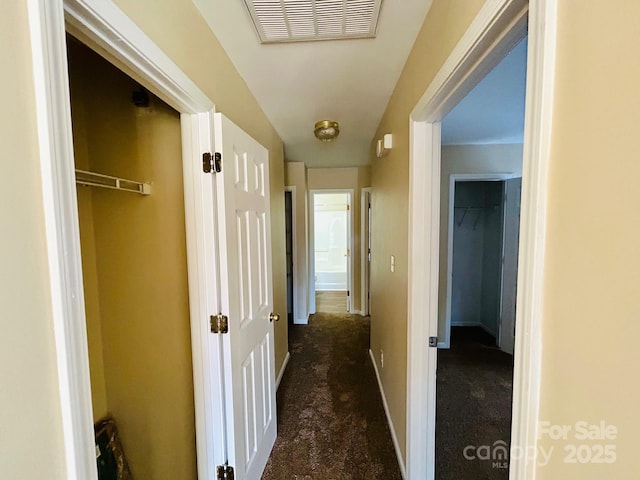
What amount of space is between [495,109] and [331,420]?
2760 mm

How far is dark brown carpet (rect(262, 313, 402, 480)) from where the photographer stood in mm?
1778

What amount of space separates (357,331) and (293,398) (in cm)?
171

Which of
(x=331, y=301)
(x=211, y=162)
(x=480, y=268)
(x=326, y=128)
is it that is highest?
(x=326, y=128)

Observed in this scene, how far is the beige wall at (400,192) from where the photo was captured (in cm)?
105

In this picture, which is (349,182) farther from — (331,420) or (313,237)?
(331,420)

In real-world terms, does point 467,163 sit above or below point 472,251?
above

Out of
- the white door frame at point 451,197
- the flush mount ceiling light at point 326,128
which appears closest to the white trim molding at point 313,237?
the white door frame at point 451,197

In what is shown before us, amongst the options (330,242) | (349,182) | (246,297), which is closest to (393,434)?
(246,297)

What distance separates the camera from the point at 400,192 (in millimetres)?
1754

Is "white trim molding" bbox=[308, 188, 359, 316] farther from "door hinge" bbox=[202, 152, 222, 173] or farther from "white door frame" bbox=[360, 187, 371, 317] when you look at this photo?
"door hinge" bbox=[202, 152, 222, 173]

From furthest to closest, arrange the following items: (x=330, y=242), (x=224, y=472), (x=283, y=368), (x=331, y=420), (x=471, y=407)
Answer: 1. (x=330, y=242)
2. (x=283, y=368)
3. (x=471, y=407)
4. (x=331, y=420)
5. (x=224, y=472)

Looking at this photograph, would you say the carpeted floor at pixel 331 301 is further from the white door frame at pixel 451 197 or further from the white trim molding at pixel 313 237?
the white door frame at pixel 451 197

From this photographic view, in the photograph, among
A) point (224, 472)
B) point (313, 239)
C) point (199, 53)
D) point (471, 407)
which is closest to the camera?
point (199, 53)

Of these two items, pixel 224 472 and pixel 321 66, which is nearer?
pixel 224 472
